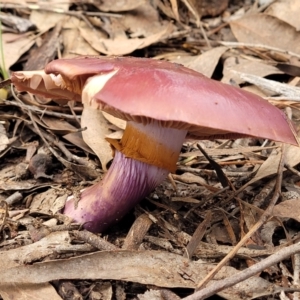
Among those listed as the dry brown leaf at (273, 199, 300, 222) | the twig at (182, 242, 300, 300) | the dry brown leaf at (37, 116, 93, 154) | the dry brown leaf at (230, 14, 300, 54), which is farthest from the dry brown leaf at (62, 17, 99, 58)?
the twig at (182, 242, 300, 300)

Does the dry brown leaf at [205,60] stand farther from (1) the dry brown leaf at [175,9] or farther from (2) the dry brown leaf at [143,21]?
(1) the dry brown leaf at [175,9]

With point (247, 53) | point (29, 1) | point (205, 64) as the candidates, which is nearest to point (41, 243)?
point (205, 64)

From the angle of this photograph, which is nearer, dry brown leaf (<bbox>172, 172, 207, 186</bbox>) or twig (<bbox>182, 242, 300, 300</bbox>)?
twig (<bbox>182, 242, 300, 300</bbox>)

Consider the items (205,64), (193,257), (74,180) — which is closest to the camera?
(193,257)

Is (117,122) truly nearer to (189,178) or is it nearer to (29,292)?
(189,178)

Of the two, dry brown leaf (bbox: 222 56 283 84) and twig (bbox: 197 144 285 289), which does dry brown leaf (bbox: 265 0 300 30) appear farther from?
twig (bbox: 197 144 285 289)

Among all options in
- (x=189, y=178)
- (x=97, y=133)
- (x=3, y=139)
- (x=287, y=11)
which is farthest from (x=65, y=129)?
(x=287, y=11)

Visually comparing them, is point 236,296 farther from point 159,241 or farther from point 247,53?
point 247,53
